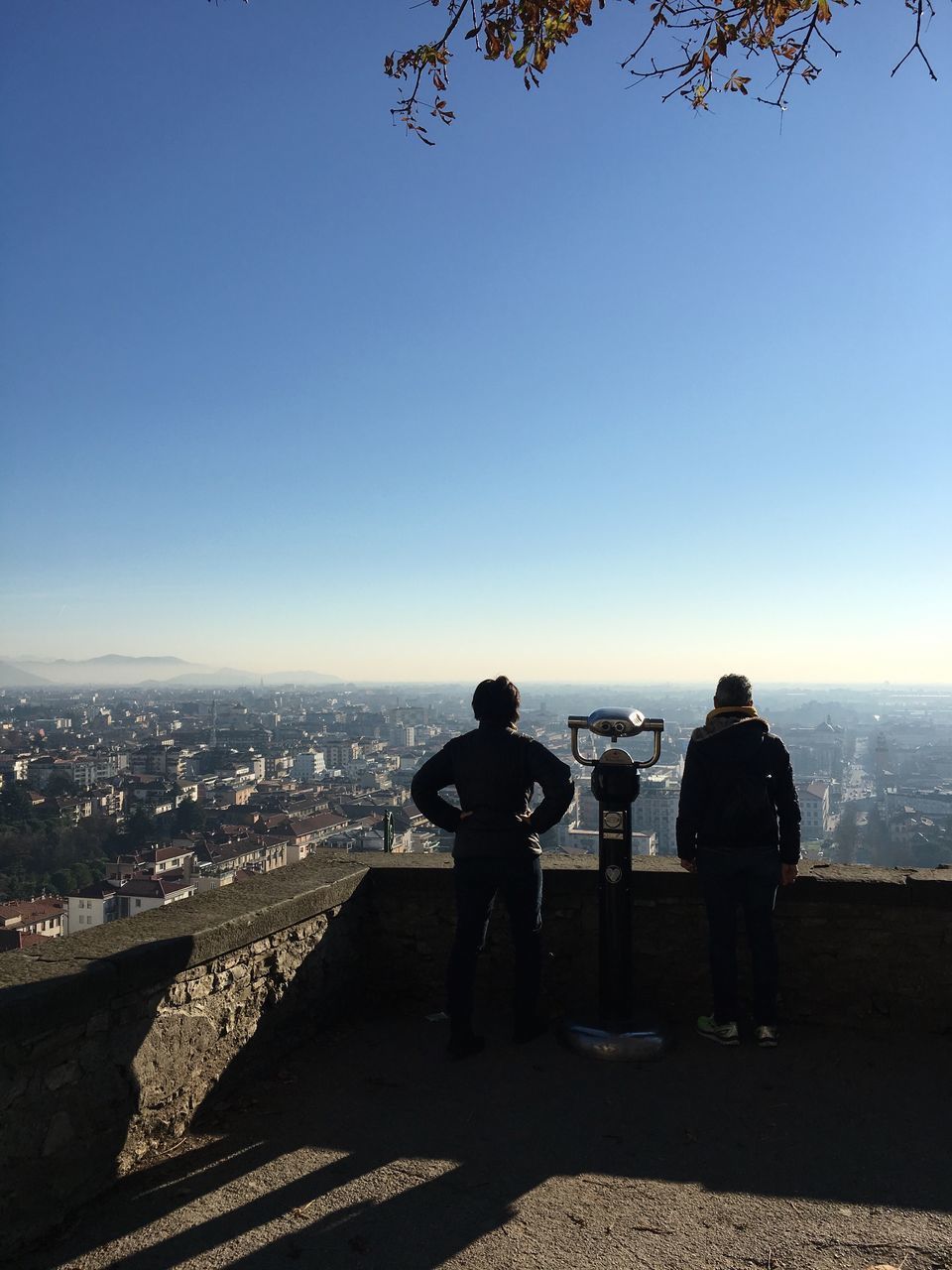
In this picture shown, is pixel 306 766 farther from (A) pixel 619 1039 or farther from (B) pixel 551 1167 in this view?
(B) pixel 551 1167

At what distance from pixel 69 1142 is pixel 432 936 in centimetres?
202

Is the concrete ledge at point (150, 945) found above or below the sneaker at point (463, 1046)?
above

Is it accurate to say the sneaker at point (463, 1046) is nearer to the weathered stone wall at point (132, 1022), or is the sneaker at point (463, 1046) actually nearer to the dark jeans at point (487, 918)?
the dark jeans at point (487, 918)

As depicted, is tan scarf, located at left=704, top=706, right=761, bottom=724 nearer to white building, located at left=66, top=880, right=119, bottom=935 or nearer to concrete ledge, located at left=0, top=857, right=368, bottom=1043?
concrete ledge, located at left=0, top=857, right=368, bottom=1043

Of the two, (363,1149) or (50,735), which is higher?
(363,1149)

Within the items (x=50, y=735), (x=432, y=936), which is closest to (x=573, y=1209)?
(x=432, y=936)

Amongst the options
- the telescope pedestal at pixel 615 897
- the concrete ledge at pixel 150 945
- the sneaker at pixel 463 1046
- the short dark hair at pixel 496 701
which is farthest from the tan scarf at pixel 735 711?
the concrete ledge at pixel 150 945

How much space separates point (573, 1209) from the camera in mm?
2451

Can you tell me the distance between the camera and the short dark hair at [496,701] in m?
3.74

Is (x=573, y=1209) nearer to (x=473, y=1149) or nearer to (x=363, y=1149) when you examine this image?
(x=473, y=1149)

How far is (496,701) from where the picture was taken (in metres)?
3.74

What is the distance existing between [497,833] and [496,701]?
1.96 feet

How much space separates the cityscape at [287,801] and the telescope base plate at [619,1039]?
106 centimetres

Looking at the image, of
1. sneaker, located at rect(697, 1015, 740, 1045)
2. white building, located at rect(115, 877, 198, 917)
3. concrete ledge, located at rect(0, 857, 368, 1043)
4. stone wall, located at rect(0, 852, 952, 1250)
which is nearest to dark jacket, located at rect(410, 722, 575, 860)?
stone wall, located at rect(0, 852, 952, 1250)
